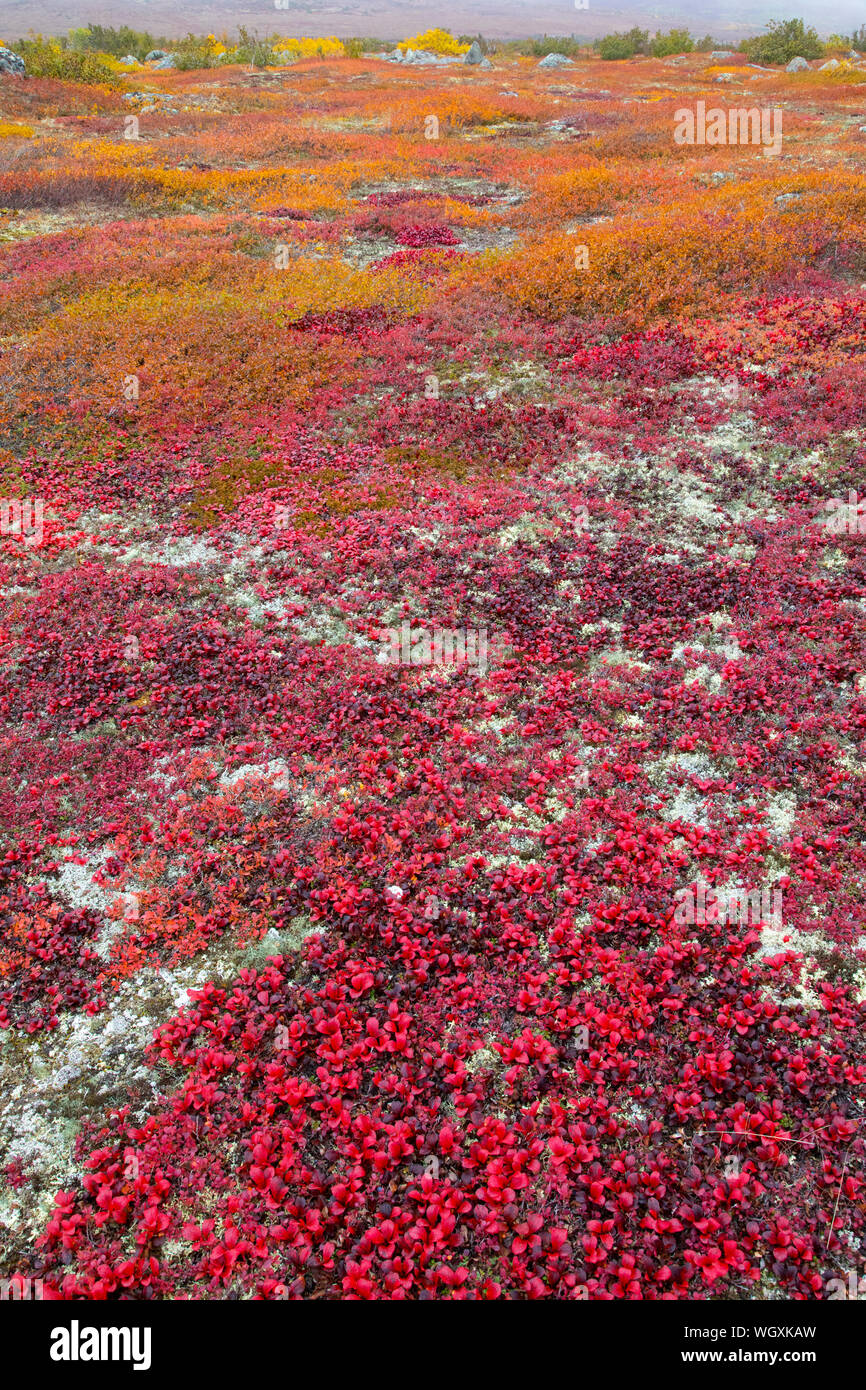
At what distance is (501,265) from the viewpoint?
29.0 meters

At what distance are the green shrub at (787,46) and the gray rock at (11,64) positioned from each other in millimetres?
74879

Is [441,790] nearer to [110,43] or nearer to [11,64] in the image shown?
[11,64]

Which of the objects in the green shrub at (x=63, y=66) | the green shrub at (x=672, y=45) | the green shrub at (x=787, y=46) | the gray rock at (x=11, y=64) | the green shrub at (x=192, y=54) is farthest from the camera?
the green shrub at (x=672, y=45)

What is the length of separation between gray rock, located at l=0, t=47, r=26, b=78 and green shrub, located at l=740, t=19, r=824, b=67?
7488cm

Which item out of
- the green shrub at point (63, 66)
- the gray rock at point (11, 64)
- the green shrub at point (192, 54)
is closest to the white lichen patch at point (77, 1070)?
the gray rock at point (11, 64)

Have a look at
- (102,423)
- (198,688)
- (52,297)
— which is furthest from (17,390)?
(198,688)

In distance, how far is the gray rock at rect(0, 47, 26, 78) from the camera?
2522 inches

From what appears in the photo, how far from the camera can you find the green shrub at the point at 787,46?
77.4 meters

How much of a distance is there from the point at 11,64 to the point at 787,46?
78890 millimetres

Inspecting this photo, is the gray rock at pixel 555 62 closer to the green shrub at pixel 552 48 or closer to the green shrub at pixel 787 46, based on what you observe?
the green shrub at pixel 552 48

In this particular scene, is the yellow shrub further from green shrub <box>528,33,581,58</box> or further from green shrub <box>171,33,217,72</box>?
green shrub <box>171,33,217,72</box>

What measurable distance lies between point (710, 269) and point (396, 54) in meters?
99.8

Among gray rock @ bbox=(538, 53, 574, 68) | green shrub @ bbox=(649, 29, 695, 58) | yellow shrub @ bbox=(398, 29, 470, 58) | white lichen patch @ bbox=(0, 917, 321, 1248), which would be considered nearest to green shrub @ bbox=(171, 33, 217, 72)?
yellow shrub @ bbox=(398, 29, 470, 58)
